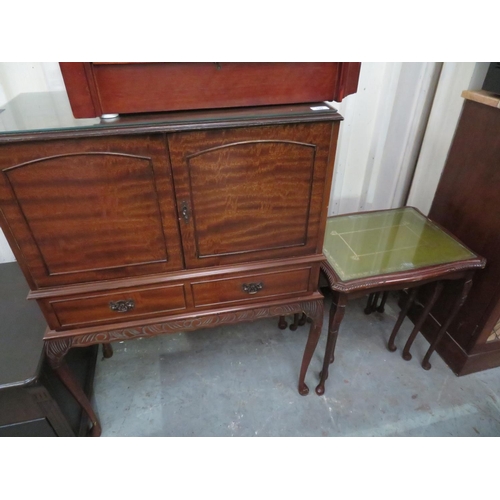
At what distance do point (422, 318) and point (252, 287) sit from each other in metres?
0.96

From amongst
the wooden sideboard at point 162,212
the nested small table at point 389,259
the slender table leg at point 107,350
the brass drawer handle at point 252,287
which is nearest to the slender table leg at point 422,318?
the nested small table at point 389,259

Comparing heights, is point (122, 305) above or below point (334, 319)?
above

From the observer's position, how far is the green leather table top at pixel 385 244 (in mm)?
1384

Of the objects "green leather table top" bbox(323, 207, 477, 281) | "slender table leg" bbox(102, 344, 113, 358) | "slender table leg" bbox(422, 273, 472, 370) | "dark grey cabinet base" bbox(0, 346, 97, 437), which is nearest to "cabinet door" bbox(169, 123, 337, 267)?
"green leather table top" bbox(323, 207, 477, 281)

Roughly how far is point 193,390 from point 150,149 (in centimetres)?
120

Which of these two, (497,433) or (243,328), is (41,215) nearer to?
(243,328)

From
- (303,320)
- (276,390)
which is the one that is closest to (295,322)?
(303,320)

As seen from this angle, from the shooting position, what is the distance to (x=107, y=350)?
1775 millimetres

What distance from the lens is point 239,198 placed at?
100 centimetres

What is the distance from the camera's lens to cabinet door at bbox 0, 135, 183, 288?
0.84 metres

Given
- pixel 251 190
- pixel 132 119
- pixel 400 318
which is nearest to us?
pixel 132 119

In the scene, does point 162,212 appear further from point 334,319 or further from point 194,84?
point 334,319
